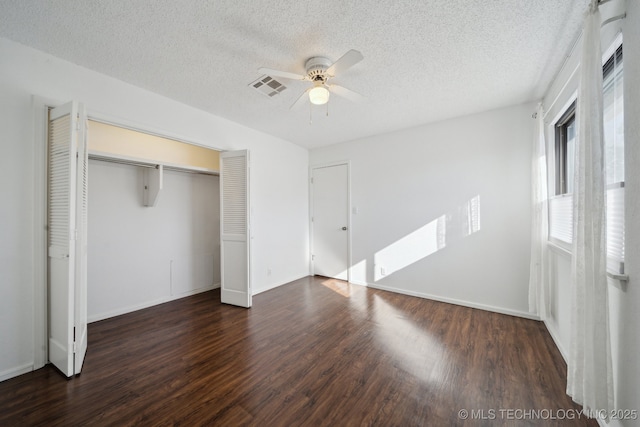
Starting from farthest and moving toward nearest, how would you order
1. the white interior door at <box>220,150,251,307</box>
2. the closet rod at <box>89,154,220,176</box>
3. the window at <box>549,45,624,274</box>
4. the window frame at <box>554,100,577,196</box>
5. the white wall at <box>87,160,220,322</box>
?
the white interior door at <box>220,150,251,307</box> < the white wall at <box>87,160,220,322</box> < the closet rod at <box>89,154,220,176</box> < the window frame at <box>554,100,577,196</box> < the window at <box>549,45,624,274</box>

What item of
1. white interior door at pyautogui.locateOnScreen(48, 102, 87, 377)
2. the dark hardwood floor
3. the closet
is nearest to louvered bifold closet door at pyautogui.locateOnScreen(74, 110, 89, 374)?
white interior door at pyautogui.locateOnScreen(48, 102, 87, 377)

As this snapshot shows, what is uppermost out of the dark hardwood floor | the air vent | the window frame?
the air vent

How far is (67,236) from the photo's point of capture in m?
1.81

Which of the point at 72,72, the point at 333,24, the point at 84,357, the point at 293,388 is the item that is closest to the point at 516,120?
the point at 333,24

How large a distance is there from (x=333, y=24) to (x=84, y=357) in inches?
132

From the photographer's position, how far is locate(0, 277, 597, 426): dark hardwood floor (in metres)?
1.49

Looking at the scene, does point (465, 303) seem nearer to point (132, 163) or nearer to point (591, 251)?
point (591, 251)

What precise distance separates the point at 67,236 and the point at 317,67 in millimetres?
2364

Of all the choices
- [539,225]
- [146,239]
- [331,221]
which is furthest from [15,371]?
[539,225]

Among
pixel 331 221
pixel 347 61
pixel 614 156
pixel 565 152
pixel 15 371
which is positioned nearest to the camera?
pixel 614 156

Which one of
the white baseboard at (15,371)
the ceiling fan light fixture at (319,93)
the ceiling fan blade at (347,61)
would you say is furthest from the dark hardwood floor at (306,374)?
the ceiling fan blade at (347,61)

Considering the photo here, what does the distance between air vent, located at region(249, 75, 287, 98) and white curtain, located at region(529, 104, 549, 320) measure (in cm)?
269

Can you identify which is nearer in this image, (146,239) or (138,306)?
(138,306)

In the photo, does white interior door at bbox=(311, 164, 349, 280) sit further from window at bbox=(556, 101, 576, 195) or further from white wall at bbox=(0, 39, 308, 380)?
window at bbox=(556, 101, 576, 195)
